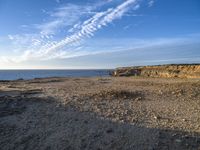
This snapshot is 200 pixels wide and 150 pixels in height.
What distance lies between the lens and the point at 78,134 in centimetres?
1259

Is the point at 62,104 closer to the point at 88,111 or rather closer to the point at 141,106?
the point at 88,111

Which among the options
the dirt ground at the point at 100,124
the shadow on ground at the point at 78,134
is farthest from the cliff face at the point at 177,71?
the shadow on ground at the point at 78,134

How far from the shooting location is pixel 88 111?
16453mm

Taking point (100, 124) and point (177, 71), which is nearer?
point (100, 124)

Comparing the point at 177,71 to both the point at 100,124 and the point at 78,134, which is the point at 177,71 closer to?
the point at 100,124

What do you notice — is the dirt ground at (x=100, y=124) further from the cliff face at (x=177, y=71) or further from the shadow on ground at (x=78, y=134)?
the cliff face at (x=177, y=71)

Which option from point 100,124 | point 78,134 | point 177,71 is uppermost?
point 177,71

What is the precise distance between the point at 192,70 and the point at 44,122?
41.9 m

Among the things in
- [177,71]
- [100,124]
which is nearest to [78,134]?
[100,124]

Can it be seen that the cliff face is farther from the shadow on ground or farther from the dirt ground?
the shadow on ground

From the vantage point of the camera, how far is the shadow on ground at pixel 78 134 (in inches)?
450

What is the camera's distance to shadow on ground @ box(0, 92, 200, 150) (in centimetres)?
1143

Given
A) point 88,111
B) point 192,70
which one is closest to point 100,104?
point 88,111

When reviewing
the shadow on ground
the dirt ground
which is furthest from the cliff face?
the shadow on ground
